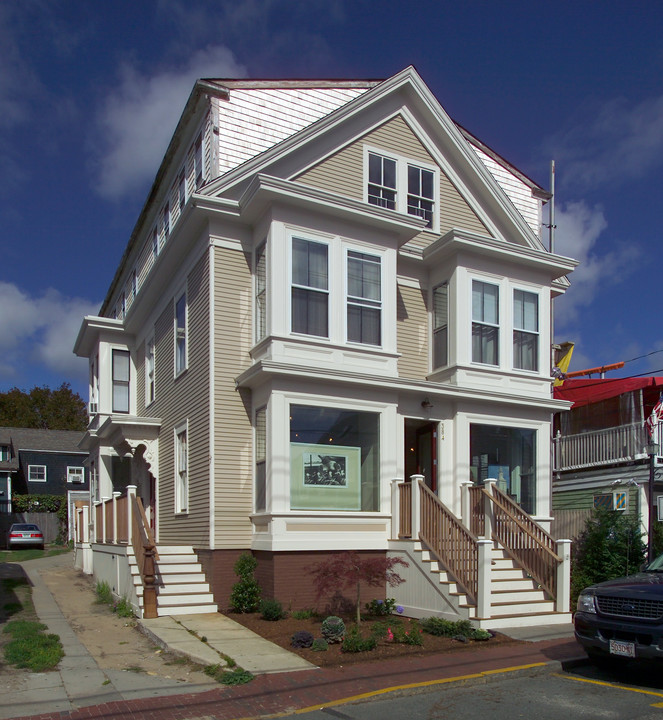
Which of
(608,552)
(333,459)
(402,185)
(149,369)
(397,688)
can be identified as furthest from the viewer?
(149,369)

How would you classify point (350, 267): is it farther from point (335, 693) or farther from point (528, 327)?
point (335, 693)

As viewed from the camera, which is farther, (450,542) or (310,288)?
(310,288)

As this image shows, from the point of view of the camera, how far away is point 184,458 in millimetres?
15828

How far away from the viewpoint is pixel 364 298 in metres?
14.7

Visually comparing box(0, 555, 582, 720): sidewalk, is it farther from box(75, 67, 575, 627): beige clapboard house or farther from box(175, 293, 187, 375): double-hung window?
box(175, 293, 187, 375): double-hung window

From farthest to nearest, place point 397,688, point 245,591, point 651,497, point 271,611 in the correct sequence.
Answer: point 651,497
point 245,591
point 271,611
point 397,688

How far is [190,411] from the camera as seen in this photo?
50.6 ft

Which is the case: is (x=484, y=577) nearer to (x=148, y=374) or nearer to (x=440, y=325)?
(x=440, y=325)

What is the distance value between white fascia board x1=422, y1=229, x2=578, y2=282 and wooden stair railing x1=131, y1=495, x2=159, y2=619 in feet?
26.3

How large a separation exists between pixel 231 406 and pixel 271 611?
3.85m

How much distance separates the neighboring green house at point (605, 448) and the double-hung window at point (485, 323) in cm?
462

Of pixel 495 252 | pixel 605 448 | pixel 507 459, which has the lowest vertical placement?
pixel 605 448

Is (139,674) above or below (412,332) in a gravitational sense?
below

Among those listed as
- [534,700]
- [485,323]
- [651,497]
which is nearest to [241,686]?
[534,700]
